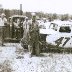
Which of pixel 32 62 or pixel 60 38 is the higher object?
pixel 60 38

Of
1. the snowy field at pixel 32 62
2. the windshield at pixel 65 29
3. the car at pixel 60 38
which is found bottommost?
the snowy field at pixel 32 62

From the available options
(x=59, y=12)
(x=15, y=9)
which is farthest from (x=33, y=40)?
(x=59, y=12)

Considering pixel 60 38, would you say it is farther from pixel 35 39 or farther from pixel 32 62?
pixel 32 62

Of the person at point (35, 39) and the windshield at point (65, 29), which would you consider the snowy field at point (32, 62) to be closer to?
the person at point (35, 39)

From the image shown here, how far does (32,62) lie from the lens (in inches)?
426

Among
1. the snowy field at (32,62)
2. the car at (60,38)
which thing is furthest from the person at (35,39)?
the car at (60,38)

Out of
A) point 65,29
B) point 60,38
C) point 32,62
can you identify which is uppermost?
point 65,29

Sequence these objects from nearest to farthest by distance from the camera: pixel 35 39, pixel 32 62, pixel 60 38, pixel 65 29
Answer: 1. pixel 32 62
2. pixel 35 39
3. pixel 60 38
4. pixel 65 29

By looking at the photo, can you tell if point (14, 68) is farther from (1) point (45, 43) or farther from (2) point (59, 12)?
(2) point (59, 12)

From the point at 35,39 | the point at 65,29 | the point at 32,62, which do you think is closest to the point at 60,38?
the point at 65,29

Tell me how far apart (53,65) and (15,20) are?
793cm

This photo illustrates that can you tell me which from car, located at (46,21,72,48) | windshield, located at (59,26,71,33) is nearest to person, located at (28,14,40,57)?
car, located at (46,21,72,48)

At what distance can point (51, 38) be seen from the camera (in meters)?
Answer: 13.1

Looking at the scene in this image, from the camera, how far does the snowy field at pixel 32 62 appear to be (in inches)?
384
